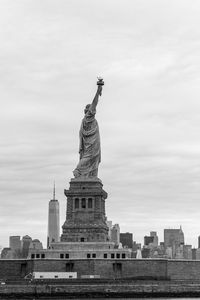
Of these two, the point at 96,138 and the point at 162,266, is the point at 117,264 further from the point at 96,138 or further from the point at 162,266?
the point at 96,138

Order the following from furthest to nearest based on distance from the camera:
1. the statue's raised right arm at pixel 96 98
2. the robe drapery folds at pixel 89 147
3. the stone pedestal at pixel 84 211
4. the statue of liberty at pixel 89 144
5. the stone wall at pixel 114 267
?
the robe drapery folds at pixel 89 147
the statue of liberty at pixel 89 144
the statue's raised right arm at pixel 96 98
the stone pedestal at pixel 84 211
the stone wall at pixel 114 267

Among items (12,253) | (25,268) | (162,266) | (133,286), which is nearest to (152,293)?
(133,286)

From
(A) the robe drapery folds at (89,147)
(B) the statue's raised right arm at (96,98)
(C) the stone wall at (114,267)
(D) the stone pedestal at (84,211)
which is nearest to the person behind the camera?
(C) the stone wall at (114,267)

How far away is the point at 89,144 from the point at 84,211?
27.8 ft

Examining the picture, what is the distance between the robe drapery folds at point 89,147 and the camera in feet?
369

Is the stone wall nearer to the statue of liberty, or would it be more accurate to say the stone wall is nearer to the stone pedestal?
the stone pedestal

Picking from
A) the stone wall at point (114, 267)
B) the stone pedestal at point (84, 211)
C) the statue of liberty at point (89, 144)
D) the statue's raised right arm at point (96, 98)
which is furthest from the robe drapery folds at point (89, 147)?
the stone wall at point (114, 267)

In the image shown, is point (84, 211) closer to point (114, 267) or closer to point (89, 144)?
point (89, 144)

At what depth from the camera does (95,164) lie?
4464 inches

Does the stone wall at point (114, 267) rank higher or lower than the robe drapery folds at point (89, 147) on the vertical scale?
lower

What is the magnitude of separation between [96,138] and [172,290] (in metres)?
28.4

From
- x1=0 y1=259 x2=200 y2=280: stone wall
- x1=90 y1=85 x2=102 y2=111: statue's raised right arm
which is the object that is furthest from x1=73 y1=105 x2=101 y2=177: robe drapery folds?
x1=0 y1=259 x2=200 y2=280: stone wall

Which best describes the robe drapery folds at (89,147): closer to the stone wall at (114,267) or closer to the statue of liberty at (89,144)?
the statue of liberty at (89,144)

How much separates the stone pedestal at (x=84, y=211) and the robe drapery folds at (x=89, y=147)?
1331mm
